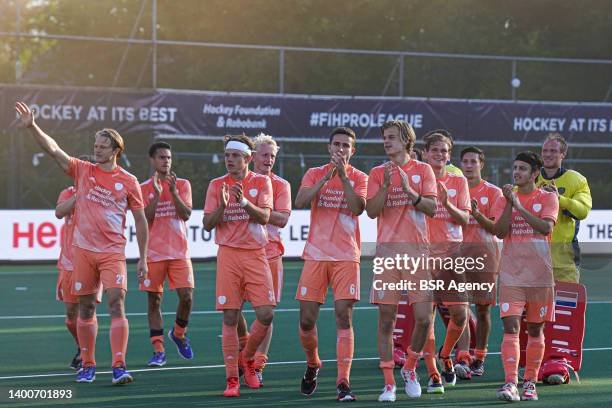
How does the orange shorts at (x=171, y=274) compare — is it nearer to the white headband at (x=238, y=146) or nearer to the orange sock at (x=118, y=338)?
the orange sock at (x=118, y=338)

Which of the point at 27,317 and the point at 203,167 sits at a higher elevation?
the point at 203,167

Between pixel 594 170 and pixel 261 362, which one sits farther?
pixel 594 170

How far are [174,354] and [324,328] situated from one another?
274 cm

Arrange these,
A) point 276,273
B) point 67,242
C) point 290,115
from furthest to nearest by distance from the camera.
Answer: point 290,115 → point 67,242 → point 276,273

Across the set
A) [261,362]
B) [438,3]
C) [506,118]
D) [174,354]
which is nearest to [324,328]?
[174,354]

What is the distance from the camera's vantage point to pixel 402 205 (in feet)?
30.9

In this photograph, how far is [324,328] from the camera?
565 inches

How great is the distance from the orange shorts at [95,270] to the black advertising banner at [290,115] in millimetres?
14755

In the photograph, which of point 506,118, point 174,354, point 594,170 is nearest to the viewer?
point 174,354

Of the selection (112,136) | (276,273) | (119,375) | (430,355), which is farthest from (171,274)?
(430,355)

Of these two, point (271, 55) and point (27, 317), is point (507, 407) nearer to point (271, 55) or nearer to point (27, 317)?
point (27, 317)

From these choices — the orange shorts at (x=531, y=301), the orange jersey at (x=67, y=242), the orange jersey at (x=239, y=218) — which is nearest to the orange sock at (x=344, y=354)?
the orange jersey at (x=239, y=218)

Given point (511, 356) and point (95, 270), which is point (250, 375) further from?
point (511, 356)

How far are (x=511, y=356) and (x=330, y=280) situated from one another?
1621 millimetres
